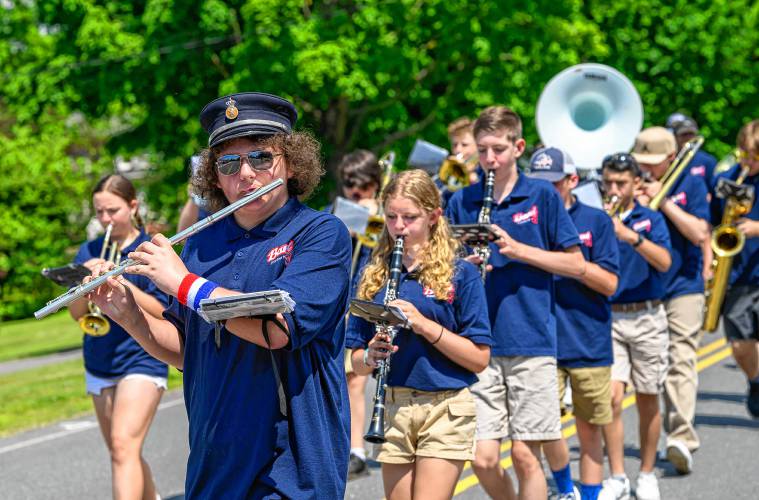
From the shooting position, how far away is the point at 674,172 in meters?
9.19

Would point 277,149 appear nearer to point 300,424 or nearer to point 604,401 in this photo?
point 300,424

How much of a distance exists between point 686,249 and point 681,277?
0.70ft

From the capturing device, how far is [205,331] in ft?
11.9

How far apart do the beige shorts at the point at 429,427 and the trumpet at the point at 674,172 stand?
11.5ft

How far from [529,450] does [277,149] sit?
124 inches

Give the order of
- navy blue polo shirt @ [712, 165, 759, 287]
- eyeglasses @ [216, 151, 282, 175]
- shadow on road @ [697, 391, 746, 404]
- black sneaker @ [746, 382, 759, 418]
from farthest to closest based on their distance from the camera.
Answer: shadow on road @ [697, 391, 746, 404], black sneaker @ [746, 382, 759, 418], navy blue polo shirt @ [712, 165, 759, 287], eyeglasses @ [216, 151, 282, 175]

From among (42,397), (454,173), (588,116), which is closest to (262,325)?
(454,173)

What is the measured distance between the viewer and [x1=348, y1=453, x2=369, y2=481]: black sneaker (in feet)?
27.0

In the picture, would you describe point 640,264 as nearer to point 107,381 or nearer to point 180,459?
point 107,381

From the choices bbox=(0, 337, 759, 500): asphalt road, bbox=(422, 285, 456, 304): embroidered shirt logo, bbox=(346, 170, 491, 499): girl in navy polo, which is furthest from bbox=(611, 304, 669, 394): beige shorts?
bbox=(422, 285, 456, 304): embroidered shirt logo

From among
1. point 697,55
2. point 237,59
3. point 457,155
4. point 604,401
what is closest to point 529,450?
point 604,401

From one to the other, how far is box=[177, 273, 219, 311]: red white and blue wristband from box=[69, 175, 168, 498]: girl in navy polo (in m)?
2.83

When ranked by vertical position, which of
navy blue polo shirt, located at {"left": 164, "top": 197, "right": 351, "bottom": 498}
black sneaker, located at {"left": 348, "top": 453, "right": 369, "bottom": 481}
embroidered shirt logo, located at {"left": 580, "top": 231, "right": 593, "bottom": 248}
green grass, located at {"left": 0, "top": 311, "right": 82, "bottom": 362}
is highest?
navy blue polo shirt, located at {"left": 164, "top": 197, "right": 351, "bottom": 498}

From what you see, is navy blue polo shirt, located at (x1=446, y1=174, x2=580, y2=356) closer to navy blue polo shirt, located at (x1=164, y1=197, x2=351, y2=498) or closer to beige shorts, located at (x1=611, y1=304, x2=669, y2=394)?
beige shorts, located at (x1=611, y1=304, x2=669, y2=394)
